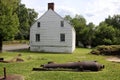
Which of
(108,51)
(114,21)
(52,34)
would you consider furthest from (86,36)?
(108,51)

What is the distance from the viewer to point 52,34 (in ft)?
153

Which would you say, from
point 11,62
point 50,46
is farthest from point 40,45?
point 11,62

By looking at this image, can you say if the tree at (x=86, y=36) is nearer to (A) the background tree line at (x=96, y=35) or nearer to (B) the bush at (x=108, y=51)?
(A) the background tree line at (x=96, y=35)

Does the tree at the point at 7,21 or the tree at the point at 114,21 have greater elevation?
the tree at the point at 114,21

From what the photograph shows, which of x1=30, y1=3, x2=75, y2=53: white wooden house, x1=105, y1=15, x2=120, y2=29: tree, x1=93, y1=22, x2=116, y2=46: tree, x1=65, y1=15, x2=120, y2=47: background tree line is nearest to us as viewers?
x1=30, y1=3, x2=75, y2=53: white wooden house

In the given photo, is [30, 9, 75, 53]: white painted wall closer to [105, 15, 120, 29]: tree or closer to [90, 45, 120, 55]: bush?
[90, 45, 120, 55]: bush

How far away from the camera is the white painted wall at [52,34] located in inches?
1810

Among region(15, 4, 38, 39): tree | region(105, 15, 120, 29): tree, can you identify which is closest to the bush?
region(15, 4, 38, 39): tree

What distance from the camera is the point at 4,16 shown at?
38.2 metres

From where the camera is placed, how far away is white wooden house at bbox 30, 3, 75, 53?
4597cm

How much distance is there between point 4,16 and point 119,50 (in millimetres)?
15216

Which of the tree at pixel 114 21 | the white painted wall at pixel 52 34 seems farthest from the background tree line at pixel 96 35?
the white painted wall at pixel 52 34

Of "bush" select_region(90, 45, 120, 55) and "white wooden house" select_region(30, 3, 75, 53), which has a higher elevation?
"white wooden house" select_region(30, 3, 75, 53)

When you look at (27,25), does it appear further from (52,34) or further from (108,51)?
(108,51)
